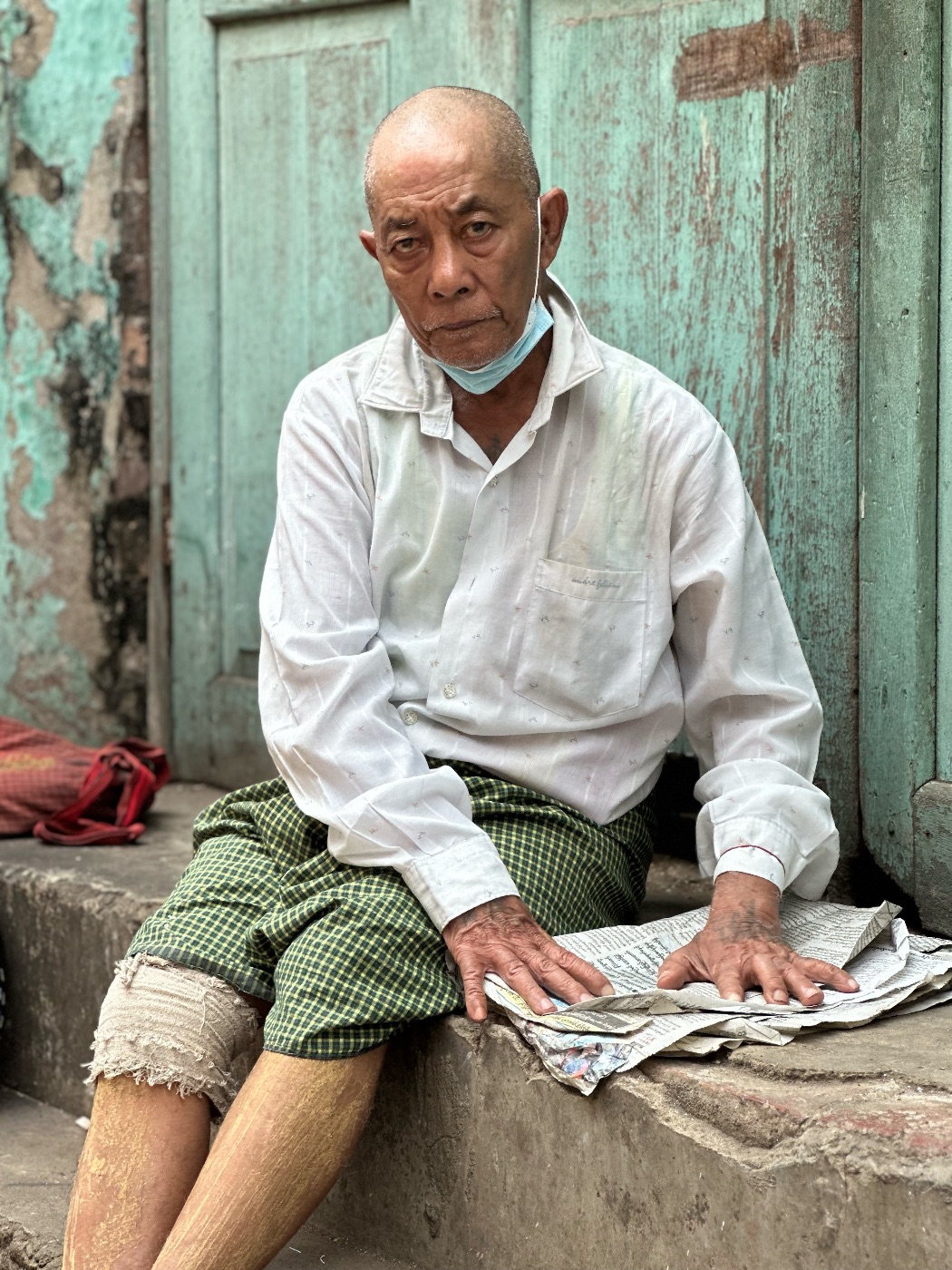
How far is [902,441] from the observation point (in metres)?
2.56

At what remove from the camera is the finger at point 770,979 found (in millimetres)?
2109

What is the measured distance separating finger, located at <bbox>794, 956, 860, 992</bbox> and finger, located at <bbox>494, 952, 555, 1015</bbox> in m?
0.35

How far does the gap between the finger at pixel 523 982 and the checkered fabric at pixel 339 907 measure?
0.09 meters

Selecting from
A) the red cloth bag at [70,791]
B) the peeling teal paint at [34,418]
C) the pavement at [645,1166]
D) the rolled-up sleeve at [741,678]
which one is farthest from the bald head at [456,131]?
the peeling teal paint at [34,418]

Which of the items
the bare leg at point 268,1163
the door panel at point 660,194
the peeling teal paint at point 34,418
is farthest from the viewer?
the peeling teal paint at point 34,418

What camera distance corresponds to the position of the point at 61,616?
153 inches

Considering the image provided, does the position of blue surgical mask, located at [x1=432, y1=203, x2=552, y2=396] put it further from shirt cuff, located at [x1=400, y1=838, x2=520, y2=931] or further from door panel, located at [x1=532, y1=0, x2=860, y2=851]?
shirt cuff, located at [x1=400, y1=838, x2=520, y2=931]

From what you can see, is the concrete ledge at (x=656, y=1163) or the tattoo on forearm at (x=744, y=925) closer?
the concrete ledge at (x=656, y=1163)

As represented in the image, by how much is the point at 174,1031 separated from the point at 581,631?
82 centimetres

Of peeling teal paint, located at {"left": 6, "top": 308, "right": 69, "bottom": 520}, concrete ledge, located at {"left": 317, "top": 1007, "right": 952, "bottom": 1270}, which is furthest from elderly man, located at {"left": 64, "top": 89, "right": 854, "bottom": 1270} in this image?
peeling teal paint, located at {"left": 6, "top": 308, "right": 69, "bottom": 520}

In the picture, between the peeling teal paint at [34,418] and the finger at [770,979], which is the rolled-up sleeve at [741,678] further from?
the peeling teal paint at [34,418]

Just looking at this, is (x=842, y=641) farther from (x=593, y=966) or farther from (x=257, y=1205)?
(x=257, y=1205)

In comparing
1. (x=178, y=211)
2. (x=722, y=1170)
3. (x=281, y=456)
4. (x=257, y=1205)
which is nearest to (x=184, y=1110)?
(x=257, y=1205)

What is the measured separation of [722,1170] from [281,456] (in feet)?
3.98
